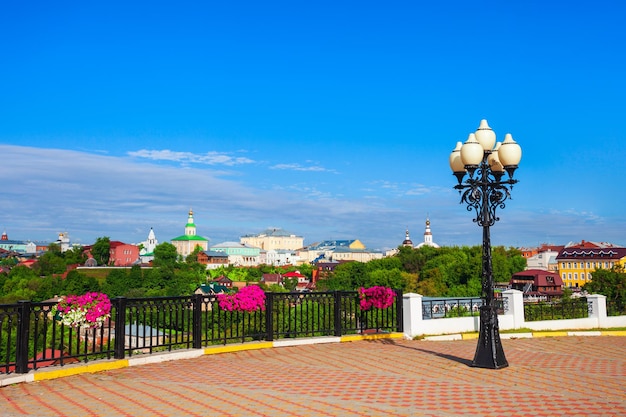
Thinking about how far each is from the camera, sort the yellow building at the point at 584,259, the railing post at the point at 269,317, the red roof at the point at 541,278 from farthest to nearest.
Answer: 1. the yellow building at the point at 584,259
2. the red roof at the point at 541,278
3. the railing post at the point at 269,317

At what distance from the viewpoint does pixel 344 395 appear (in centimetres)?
798

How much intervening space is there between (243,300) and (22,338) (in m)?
4.56

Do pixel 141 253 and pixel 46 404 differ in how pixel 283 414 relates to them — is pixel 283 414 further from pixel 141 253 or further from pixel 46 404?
pixel 141 253

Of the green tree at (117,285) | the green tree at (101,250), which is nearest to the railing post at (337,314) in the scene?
the green tree at (117,285)

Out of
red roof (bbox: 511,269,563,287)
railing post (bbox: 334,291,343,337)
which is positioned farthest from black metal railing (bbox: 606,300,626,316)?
red roof (bbox: 511,269,563,287)

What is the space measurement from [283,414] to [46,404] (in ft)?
10.2

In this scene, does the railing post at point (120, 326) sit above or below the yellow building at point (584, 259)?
below

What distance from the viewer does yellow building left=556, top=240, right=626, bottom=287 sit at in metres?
99.1

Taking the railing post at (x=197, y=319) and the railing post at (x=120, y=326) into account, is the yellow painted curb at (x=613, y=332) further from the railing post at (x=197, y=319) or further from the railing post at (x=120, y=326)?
the railing post at (x=120, y=326)

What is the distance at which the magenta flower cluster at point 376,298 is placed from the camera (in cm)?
1420

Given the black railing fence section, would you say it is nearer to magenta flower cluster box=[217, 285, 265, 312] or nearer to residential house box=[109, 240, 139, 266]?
magenta flower cluster box=[217, 285, 265, 312]

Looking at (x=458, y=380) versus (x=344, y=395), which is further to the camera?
(x=458, y=380)

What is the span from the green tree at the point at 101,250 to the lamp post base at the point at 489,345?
152m

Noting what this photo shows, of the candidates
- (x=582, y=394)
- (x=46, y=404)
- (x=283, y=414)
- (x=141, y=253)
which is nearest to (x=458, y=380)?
(x=582, y=394)
